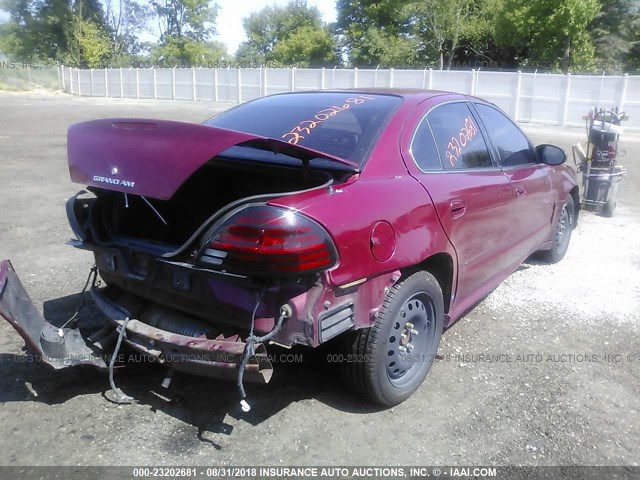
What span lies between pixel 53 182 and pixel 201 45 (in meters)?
59.5

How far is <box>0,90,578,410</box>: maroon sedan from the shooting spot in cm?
264

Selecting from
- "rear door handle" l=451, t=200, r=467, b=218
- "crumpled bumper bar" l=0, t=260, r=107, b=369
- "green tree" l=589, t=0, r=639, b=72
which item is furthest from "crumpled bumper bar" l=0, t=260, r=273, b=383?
"green tree" l=589, t=0, r=639, b=72

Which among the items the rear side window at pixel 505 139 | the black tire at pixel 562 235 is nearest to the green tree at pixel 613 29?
the black tire at pixel 562 235

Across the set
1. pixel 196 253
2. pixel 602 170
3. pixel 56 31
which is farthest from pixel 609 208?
pixel 56 31

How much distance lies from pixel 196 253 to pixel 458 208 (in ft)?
5.35

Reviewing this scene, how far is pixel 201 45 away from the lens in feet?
211

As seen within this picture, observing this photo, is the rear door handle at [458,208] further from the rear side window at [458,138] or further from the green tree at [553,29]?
the green tree at [553,29]

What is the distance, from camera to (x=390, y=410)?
3248 mm

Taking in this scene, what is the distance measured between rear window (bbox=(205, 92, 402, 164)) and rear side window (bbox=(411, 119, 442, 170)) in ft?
0.71

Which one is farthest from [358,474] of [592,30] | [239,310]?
[592,30]

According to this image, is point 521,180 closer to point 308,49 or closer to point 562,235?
point 562,235

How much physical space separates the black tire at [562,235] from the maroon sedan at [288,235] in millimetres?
1803

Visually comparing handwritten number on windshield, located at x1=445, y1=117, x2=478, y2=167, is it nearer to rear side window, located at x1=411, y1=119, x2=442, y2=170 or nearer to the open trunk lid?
rear side window, located at x1=411, y1=119, x2=442, y2=170

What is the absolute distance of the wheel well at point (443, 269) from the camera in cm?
343
